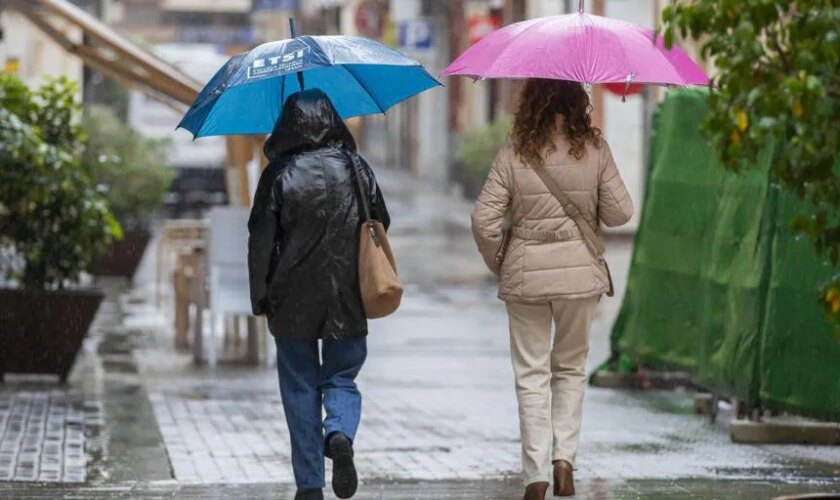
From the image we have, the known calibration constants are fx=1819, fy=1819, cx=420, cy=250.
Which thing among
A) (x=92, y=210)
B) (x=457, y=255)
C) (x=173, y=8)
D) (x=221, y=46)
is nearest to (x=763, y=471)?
(x=92, y=210)

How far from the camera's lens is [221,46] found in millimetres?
67375

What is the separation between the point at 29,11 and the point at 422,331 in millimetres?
5216

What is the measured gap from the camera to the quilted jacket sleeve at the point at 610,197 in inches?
311

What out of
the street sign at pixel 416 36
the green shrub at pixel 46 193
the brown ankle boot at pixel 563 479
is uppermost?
the street sign at pixel 416 36

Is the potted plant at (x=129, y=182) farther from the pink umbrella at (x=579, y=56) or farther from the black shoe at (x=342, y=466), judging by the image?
the black shoe at (x=342, y=466)

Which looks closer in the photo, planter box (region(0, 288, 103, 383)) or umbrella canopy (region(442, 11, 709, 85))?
umbrella canopy (region(442, 11, 709, 85))

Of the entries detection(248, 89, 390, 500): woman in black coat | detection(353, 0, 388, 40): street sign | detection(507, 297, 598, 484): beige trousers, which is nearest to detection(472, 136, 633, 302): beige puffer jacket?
detection(507, 297, 598, 484): beige trousers

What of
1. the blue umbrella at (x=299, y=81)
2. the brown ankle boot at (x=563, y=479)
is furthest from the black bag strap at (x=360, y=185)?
the brown ankle boot at (x=563, y=479)

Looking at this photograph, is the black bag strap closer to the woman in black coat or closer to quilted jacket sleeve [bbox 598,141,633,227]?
the woman in black coat

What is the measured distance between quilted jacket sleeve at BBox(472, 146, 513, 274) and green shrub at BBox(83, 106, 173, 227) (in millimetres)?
14083

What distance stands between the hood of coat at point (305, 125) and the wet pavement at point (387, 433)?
68.8 inches

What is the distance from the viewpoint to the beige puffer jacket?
25.6ft

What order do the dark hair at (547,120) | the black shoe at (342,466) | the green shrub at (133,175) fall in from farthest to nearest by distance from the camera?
1. the green shrub at (133,175)
2. the dark hair at (547,120)
3. the black shoe at (342,466)

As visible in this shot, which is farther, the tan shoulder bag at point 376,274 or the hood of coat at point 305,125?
the hood of coat at point 305,125
